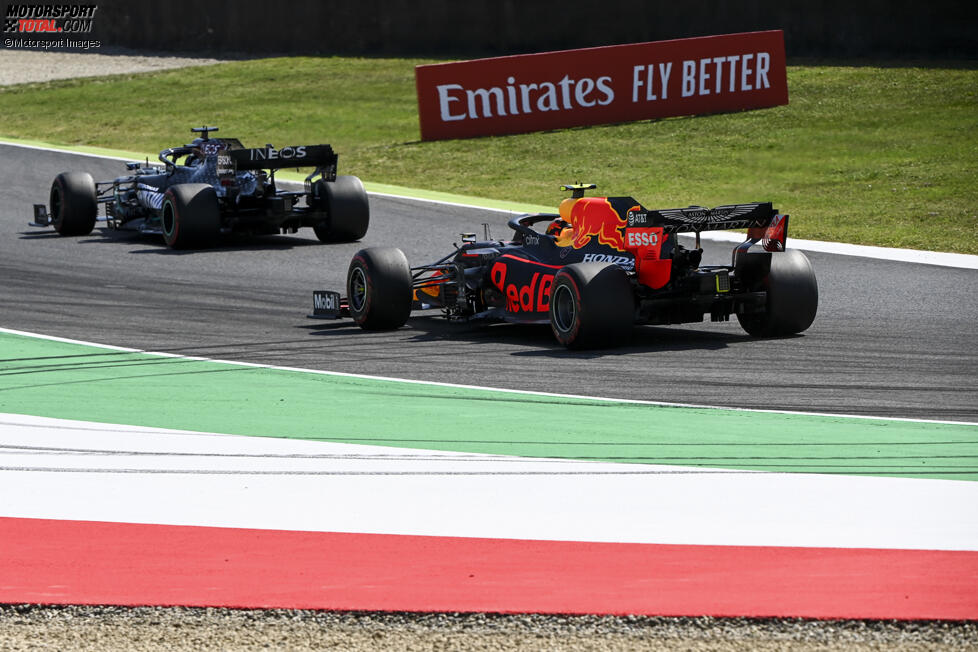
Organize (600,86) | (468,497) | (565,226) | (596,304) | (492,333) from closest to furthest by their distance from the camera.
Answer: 1. (468,497)
2. (596,304)
3. (565,226)
4. (492,333)
5. (600,86)

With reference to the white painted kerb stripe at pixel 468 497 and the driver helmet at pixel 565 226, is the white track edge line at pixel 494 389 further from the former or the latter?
the driver helmet at pixel 565 226

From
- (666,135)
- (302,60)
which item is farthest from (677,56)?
(302,60)

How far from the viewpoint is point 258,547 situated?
19.2 feet

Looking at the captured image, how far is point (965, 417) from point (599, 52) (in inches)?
858

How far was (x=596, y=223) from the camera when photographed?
1184 centimetres

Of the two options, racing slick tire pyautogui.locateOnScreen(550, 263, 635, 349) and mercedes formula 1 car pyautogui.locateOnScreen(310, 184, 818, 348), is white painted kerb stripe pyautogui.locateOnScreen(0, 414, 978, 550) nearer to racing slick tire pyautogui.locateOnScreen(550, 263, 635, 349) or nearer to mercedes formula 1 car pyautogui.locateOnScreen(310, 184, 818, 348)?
racing slick tire pyautogui.locateOnScreen(550, 263, 635, 349)

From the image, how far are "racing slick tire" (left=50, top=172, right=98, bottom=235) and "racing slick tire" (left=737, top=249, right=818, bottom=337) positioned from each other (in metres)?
11.4

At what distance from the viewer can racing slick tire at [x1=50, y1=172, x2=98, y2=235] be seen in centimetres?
2023

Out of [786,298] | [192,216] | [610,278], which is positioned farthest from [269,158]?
[786,298]

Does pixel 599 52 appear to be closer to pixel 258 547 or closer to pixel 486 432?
pixel 486 432

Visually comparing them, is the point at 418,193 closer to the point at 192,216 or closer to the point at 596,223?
the point at 192,216

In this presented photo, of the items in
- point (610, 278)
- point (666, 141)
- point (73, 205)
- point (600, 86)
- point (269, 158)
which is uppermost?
point (600, 86)

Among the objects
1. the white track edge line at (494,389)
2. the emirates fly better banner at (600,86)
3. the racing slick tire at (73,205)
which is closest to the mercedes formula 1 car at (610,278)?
the white track edge line at (494,389)

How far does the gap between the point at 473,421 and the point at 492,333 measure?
4257mm
